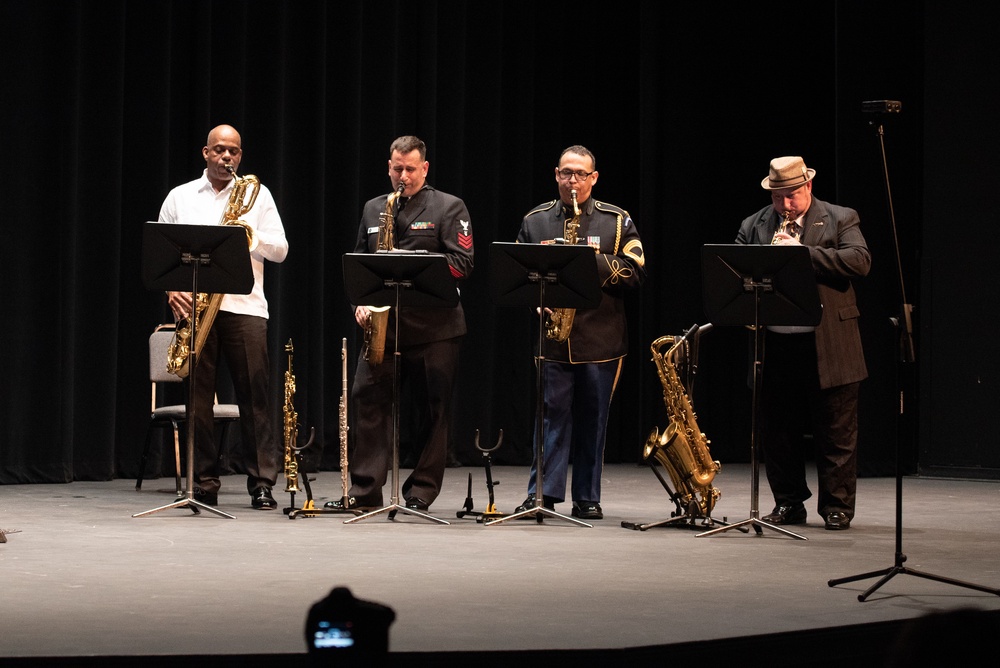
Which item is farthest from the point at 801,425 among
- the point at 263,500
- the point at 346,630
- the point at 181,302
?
the point at 346,630

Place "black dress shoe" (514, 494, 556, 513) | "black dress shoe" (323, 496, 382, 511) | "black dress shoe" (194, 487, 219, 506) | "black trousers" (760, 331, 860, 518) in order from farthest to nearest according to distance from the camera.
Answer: "black dress shoe" (194, 487, 219, 506) < "black dress shoe" (323, 496, 382, 511) < "black dress shoe" (514, 494, 556, 513) < "black trousers" (760, 331, 860, 518)

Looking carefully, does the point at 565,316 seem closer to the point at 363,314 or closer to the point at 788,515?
the point at 363,314

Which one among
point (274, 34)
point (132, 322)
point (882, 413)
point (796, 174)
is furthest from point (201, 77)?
point (882, 413)

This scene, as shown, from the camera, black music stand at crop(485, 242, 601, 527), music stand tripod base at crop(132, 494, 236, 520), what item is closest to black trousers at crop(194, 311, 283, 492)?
music stand tripod base at crop(132, 494, 236, 520)

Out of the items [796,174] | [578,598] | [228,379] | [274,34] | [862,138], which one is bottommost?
[578,598]

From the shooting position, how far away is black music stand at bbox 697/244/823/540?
5.51 m

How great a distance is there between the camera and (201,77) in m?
8.15

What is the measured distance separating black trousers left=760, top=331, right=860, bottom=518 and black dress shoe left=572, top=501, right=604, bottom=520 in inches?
32.4

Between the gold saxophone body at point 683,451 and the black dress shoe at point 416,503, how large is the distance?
1123 millimetres

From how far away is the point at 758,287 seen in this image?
18.3ft

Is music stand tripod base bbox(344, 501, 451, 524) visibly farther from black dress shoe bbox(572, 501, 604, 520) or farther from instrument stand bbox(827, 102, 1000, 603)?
instrument stand bbox(827, 102, 1000, 603)

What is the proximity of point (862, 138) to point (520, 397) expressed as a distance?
2.83 m

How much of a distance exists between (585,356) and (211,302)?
71.1 inches

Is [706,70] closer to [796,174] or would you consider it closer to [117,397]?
[796,174]
